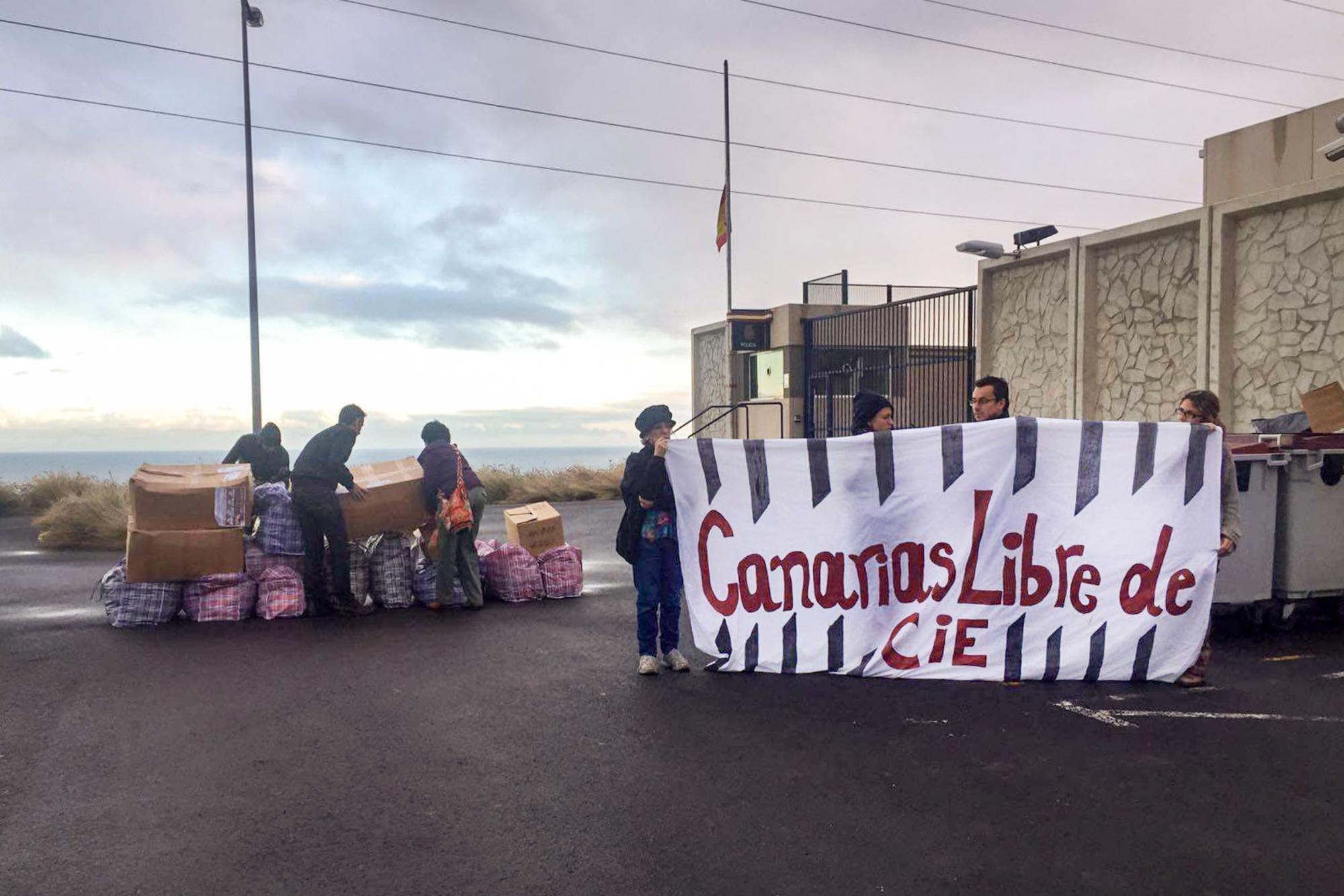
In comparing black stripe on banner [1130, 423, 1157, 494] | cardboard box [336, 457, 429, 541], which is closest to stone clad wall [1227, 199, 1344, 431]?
black stripe on banner [1130, 423, 1157, 494]

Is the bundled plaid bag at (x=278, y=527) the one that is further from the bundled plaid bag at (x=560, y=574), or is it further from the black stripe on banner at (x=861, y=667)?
the black stripe on banner at (x=861, y=667)

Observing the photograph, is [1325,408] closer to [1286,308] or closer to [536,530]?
[1286,308]

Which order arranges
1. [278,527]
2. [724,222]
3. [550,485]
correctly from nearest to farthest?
[278,527] → [550,485] → [724,222]

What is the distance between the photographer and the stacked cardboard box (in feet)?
27.6

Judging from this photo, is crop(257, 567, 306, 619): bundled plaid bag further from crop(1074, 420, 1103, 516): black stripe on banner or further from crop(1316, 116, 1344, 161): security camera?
crop(1316, 116, 1344, 161): security camera

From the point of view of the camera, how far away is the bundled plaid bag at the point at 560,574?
32.5 ft

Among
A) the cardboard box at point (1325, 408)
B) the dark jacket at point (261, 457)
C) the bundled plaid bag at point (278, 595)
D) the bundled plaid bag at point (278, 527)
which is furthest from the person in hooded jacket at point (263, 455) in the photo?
the cardboard box at point (1325, 408)

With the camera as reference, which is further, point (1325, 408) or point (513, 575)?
point (513, 575)

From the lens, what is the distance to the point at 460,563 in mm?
9367

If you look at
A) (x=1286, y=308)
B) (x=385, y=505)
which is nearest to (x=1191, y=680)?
(x=385, y=505)

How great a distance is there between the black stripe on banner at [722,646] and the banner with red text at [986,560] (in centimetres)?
1

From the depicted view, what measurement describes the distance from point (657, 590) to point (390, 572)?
3.77 m

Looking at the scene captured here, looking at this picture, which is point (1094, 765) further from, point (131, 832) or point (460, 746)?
point (131, 832)

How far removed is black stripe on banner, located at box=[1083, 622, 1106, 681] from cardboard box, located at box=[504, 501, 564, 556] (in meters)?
5.35
